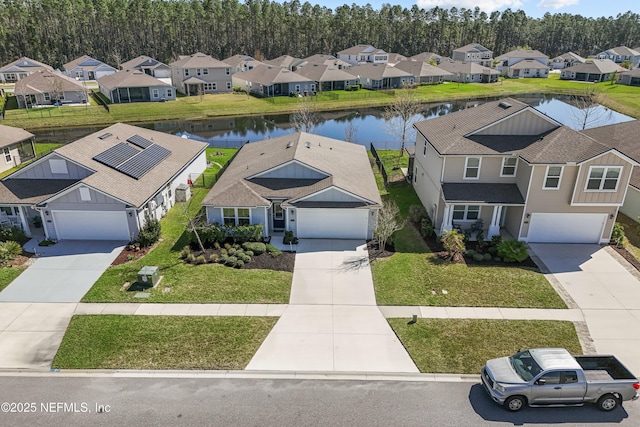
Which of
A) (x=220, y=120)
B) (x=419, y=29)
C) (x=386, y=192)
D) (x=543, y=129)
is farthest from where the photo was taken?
(x=419, y=29)

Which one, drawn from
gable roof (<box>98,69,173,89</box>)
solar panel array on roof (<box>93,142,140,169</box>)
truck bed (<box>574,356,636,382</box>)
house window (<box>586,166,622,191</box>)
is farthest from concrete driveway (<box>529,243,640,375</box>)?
gable roof (<box>98,69,173,89</box>)

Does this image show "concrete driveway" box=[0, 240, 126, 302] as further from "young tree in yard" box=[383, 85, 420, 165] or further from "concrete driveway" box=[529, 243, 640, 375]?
"young tree in yard" box=[383, 85, 420, 165]

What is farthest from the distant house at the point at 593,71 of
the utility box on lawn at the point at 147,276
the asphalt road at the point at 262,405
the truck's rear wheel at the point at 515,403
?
the utility box on lawn at the point at 147,276

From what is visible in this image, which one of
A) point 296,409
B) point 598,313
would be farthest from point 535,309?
point 296,409

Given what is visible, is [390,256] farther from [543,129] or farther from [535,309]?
[543,129]

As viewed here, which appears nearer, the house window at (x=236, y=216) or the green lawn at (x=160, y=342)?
the green lawn at (x=160, y=342)

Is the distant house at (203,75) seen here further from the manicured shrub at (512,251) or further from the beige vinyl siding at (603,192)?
the beige vinyl siding at (603,192)
